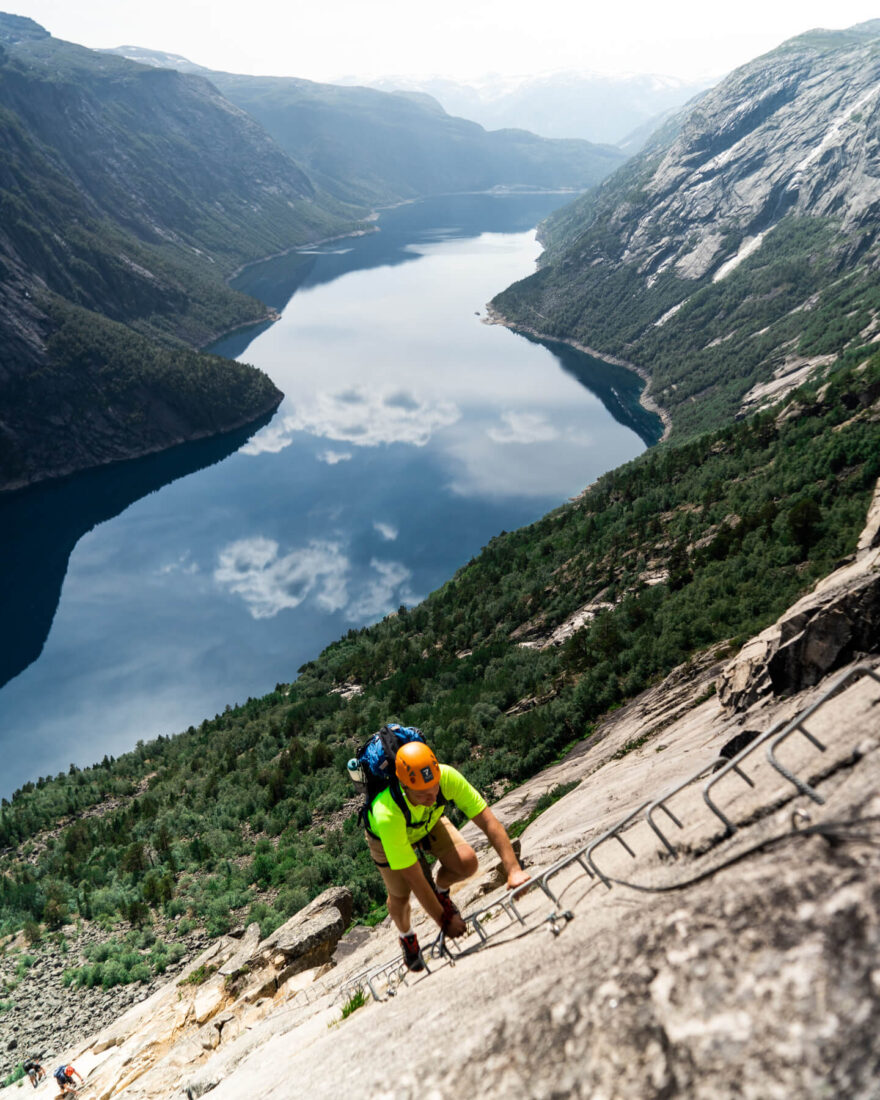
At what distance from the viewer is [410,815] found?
614 cm

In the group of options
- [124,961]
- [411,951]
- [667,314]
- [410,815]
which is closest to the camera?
[410,815]

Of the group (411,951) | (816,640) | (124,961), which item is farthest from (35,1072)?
(816,640)

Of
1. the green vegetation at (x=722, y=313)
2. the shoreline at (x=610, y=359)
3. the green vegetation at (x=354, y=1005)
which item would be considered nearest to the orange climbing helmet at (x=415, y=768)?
the green vegetation at (x=354, y=1005)

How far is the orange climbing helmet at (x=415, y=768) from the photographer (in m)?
5.69

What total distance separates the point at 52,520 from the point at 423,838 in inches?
4108

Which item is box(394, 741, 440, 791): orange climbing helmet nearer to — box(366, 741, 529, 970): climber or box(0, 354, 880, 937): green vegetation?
box(366, 741, 529, 970): climber

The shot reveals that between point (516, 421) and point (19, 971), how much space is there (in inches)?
4197

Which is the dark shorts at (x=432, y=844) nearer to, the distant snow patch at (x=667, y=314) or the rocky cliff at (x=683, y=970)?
the rocky cliff at (x=683, y=970)

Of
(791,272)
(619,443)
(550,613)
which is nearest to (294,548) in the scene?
(550,613)

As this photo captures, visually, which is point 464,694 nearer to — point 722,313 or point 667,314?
point 722,313

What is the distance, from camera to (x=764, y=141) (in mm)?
177375

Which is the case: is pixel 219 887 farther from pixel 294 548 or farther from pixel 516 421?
pixel 516 421

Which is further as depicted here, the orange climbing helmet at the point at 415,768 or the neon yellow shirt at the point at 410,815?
the neon yellow shirt at the point at 410,815

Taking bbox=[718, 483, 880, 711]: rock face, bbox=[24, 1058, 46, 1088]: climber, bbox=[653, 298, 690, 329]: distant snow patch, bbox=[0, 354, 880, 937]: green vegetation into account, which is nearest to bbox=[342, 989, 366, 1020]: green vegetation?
bbox=[718, 483, 880, 711]: rock face
